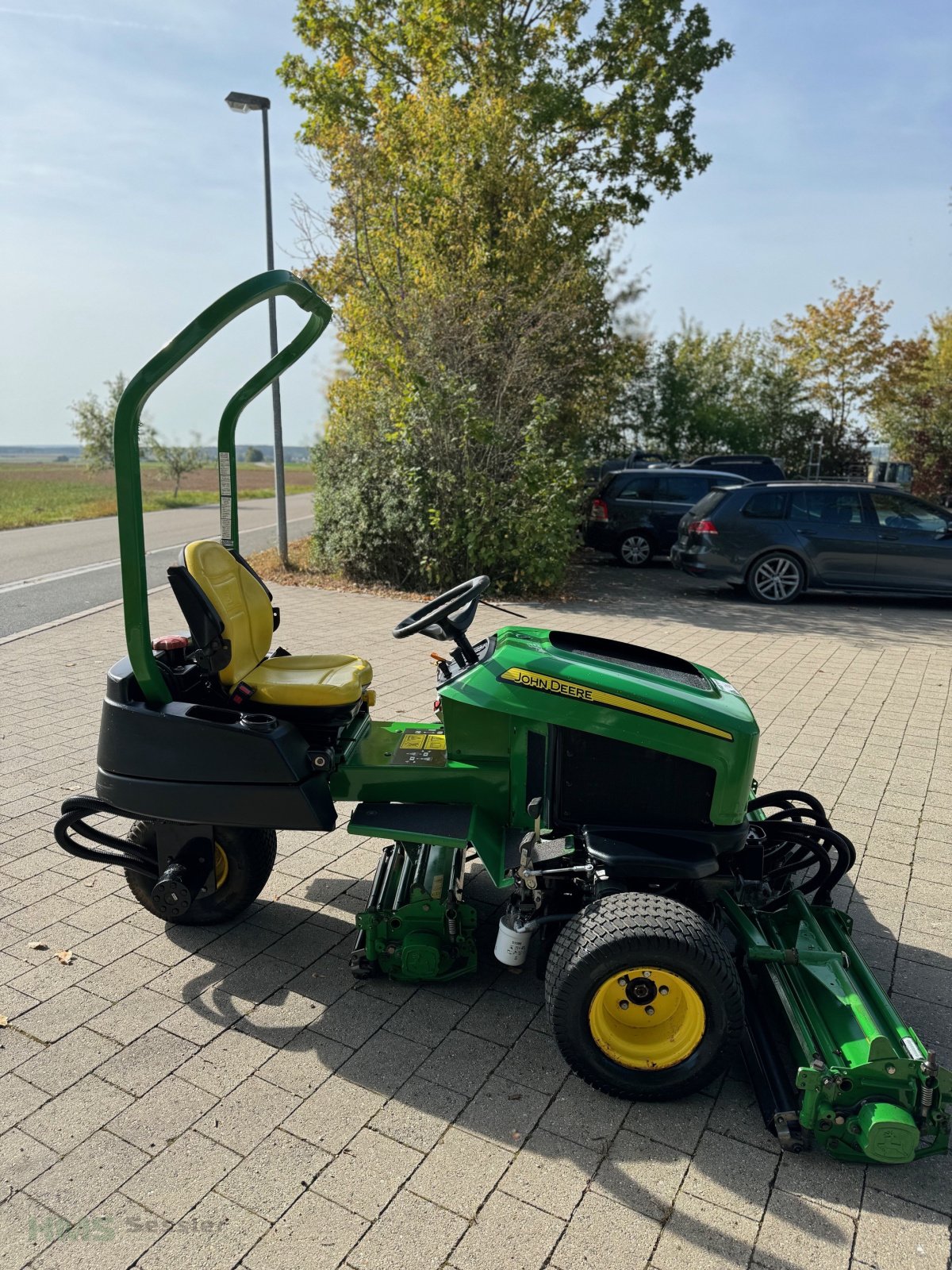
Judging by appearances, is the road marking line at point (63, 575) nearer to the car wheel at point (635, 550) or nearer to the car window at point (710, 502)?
the car wheel at point (635, 550)

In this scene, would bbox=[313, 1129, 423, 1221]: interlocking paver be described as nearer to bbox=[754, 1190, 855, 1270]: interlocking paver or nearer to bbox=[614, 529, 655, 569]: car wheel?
bbox=[754, 1190, 855, 1270]: interlocking paver

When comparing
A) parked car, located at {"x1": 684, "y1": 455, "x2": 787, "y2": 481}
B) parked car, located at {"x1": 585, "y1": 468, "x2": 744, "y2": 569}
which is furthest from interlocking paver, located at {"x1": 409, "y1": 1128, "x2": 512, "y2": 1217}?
parked car, located at {"x1": 684, "y1": 455, "x2": 787, "y2": 481}

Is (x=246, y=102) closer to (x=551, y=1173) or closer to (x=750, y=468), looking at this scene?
(x=750, y=468)

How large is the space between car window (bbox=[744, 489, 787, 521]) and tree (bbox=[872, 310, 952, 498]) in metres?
15.2

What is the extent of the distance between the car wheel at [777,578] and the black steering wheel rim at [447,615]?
8.52 metres

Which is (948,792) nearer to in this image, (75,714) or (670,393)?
(75,714)

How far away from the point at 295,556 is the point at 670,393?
16.0m

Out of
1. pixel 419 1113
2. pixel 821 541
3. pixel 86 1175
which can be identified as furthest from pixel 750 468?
pixel 86 1175

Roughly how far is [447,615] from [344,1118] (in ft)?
5.37

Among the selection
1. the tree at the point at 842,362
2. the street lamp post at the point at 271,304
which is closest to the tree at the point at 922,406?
the tree at the point at 842,362

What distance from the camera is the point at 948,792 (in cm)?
508

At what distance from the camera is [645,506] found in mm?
13984

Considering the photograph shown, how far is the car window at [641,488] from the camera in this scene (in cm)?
1397

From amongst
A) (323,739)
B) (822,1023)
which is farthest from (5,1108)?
(822,1023)
